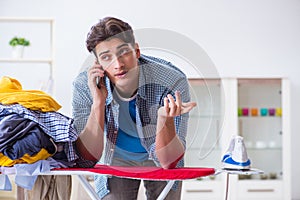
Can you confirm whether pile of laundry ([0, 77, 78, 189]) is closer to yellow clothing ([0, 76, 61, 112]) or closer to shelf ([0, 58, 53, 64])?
yellow clothing ([0, 76, 61, 112])

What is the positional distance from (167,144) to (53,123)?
35 centimetres

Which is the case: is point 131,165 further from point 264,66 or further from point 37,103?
point 264,66

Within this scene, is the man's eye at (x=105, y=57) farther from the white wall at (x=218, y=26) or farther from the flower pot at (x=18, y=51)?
the white wall at (x=218, y=26)

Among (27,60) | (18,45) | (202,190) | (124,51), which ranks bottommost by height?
(202,190)

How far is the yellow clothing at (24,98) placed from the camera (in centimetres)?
145

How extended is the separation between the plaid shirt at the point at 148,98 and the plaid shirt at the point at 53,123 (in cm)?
6

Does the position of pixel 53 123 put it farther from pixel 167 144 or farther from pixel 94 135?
pixel 167 144

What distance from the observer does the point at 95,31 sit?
1.28 m

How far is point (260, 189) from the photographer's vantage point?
3.90 meters

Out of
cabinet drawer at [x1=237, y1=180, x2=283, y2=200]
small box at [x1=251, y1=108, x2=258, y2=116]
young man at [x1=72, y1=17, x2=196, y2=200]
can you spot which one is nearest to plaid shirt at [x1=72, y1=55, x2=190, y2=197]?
young man at [x1=72, y1=17, x2=196, y2=200]

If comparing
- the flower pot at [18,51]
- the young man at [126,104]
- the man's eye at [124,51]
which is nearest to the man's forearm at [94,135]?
the young man at [126,104]

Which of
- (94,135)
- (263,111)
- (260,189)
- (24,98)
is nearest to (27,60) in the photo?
(263,111)

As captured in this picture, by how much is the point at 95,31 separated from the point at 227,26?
3131 mm

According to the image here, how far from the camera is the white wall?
4219 millimetres
